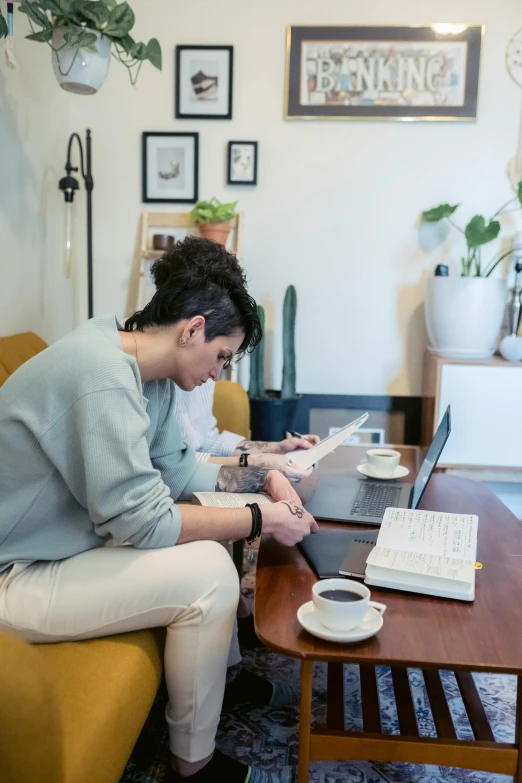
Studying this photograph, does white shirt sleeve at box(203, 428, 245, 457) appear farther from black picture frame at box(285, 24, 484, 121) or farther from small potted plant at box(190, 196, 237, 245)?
black picture frame at box(285, 24, 484, 121)

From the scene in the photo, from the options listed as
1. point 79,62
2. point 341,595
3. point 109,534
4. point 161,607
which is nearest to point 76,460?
point 109,534

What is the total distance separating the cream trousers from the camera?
3.68 feet

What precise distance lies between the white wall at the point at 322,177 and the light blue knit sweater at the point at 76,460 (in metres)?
1.86

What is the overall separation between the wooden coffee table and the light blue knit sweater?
0.78 ft

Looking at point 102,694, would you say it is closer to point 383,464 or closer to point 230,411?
point 383,464

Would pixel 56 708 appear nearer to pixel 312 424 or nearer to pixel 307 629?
pixel 307 629

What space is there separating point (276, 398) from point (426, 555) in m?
1.88

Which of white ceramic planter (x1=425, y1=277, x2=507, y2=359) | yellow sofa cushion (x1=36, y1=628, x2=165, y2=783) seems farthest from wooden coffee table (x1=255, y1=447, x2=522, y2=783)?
white ceramic planter (x1=425, y1=277, x2=507, y2=359)

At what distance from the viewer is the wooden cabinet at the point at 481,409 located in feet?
9.09

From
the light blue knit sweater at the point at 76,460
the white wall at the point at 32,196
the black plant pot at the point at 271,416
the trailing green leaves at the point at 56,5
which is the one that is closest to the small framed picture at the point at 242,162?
the white wall at the point at 32,196

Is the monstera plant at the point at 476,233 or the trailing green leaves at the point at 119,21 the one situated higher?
the trailing green leaves at the point at 119,21

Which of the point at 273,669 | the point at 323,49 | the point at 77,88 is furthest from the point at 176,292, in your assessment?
the point at 323,49

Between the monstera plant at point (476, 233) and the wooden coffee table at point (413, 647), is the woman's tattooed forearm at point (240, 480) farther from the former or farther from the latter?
the monstera plant at point (476, 233)

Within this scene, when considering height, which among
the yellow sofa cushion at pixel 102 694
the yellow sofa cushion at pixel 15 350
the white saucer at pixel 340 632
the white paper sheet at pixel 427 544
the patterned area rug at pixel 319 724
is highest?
the yellow sofa cushion at pixel 15 350
